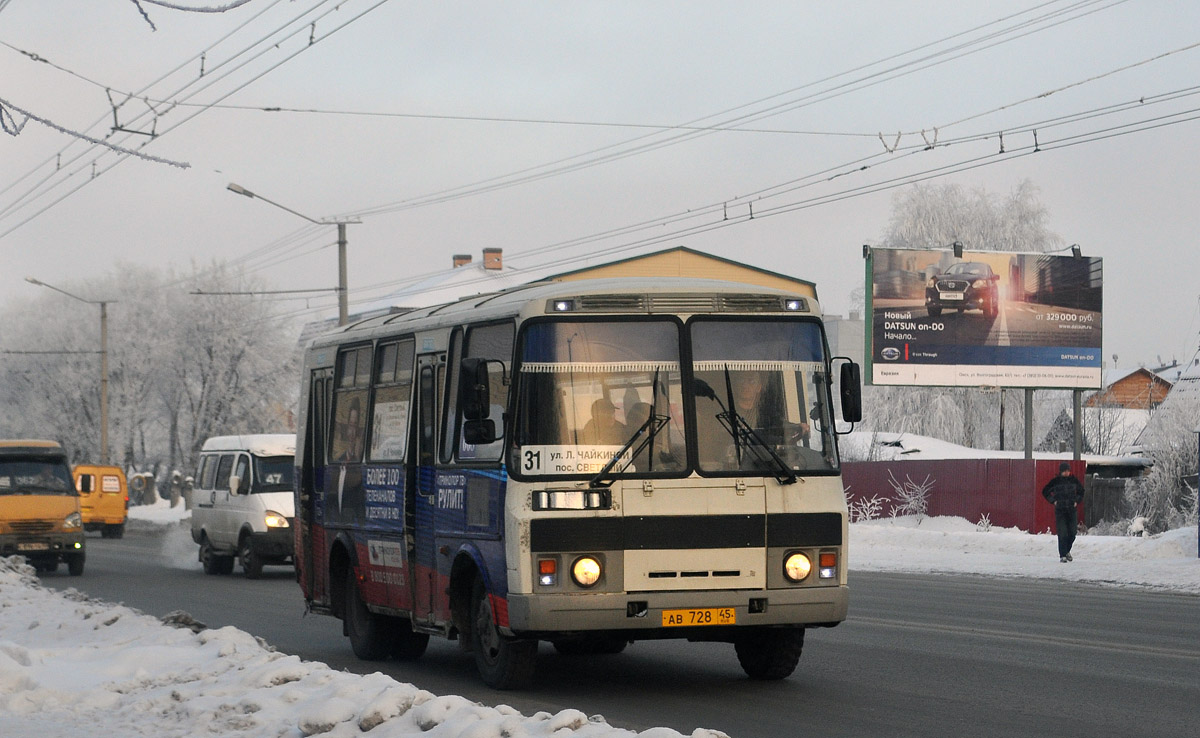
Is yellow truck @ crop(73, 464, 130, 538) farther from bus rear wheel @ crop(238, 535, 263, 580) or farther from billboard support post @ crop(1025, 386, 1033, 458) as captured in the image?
billboard support post @ crop(1025, 386, 1033, 458)

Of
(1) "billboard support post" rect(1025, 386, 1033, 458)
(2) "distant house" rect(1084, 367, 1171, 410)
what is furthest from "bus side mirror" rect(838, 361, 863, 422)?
(2) "distant house" rect(1084, 367, 1171, 410)

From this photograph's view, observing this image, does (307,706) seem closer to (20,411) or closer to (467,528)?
(467,528)

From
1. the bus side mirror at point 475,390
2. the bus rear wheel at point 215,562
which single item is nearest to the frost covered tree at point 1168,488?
the bus rear wheel at point 215,562

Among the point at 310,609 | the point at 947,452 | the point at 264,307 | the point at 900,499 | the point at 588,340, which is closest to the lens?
the point at 588,340

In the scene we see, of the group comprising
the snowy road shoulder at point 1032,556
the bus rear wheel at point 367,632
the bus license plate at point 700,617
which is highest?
the bus license plate at point 700,617

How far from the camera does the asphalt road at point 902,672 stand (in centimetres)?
985

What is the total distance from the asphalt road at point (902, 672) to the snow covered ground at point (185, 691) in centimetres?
141

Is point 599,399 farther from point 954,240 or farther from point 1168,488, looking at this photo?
point 954,240

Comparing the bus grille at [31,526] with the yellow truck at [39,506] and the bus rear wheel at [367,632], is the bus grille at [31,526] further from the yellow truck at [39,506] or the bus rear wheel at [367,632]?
the bus rear wheel at [367,632]

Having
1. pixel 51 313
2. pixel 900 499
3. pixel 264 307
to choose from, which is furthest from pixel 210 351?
pixel 900 499

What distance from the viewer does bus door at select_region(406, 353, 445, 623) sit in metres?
12.6

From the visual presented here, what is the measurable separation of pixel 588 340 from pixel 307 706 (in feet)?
10.5

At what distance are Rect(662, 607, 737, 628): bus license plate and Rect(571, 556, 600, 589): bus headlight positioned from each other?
51 cm

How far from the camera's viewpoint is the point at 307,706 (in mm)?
9203
